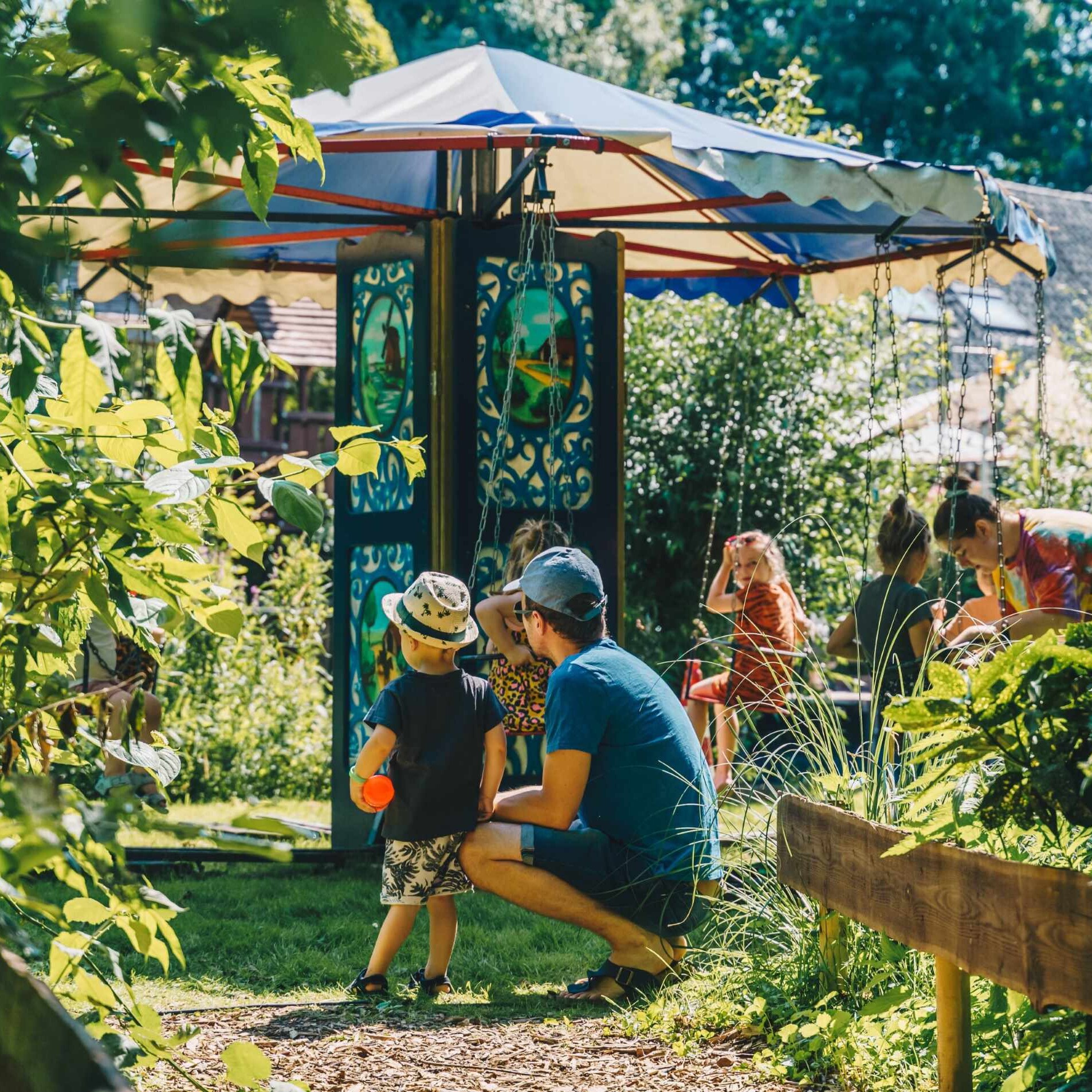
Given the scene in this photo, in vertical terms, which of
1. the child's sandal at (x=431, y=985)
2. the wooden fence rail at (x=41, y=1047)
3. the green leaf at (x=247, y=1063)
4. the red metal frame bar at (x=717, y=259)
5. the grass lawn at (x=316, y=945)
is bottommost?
the grass lawn at (x=316, y=945)

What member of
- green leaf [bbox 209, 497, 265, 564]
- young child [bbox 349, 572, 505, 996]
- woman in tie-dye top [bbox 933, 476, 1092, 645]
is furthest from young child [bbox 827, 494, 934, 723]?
green leaf [bbox 209, 497, 265, 564]

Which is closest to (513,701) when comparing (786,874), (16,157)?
(786,874)

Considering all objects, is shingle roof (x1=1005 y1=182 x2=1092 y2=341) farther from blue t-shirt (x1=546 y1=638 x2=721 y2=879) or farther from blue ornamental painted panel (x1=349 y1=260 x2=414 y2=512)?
blue t-shirt (x1=546 y1=638 x2=721 y2=879)

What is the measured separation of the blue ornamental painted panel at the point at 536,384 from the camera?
6.86 m

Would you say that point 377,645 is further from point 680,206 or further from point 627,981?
point 627,981

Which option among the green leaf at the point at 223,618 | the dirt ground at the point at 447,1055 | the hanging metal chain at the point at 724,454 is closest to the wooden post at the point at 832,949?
the dirt ground at the point at 447,1055

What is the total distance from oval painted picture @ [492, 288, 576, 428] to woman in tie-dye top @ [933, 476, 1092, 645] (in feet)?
6.23

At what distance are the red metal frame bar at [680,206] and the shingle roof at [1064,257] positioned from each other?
62.7ft

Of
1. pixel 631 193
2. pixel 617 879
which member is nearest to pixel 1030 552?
pixel 617 879

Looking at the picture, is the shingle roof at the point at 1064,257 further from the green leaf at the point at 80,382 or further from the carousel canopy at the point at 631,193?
the green leaf at the point at 80,382

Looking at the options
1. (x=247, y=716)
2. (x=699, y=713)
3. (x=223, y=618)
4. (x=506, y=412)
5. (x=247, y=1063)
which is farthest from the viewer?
(x=247, y=716)

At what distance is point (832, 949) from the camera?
3.96 metres

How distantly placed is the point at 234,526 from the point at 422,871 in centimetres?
252

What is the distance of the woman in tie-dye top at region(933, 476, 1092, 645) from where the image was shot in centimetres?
584
